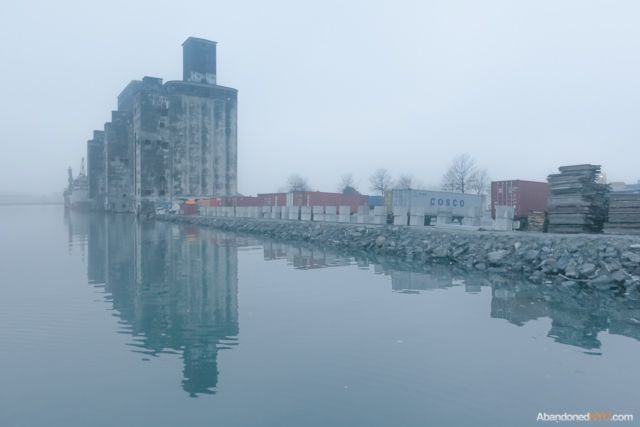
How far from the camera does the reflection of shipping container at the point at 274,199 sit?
4036cm

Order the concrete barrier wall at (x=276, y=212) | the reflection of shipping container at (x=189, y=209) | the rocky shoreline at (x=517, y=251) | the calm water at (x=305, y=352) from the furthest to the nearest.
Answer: the reflection of shipping container at (x=189, y=209)
the concrete barrier wall at (x=276, y=212)
the rocky shoreline at (x=517, y=251)
the calm water at (x=305, y=352)

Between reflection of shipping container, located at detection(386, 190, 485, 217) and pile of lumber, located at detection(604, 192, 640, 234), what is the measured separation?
1220 cm

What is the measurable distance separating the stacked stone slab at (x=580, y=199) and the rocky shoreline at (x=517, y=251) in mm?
1619

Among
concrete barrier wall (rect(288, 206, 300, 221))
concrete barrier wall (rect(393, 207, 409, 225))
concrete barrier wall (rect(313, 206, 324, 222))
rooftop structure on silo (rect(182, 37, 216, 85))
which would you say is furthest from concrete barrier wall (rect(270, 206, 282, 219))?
rooftop structure on silo (rect(182, 37, 216, 85))

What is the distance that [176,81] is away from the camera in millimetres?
62719

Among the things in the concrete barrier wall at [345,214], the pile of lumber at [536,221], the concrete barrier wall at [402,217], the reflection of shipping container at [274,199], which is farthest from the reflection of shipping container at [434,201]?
the reflection of shipping container at [274,199]

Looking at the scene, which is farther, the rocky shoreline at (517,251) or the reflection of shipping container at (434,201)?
the reflection of shipping container at (434,201)

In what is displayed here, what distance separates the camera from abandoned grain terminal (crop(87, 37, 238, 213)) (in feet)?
201

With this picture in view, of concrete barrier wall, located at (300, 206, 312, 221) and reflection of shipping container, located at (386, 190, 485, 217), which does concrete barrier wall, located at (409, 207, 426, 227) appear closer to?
reflection of shipping container, located at (386, 190, 485, 217)

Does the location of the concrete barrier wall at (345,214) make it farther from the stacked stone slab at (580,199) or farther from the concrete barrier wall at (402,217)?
the stacked stone slab at (580,199)

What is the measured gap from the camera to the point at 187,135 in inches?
2520

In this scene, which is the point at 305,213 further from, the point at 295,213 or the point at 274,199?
the point at 274,199

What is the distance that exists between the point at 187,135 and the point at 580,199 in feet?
188

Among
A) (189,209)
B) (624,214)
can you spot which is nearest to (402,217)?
(624,214)
